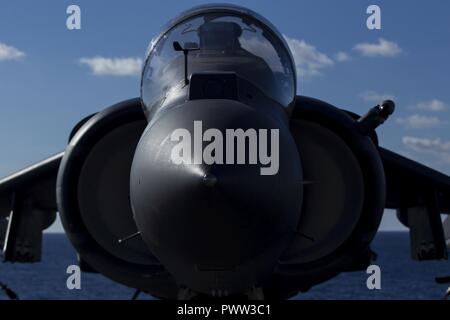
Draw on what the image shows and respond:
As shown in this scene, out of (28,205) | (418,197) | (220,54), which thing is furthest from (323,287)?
(220,54)

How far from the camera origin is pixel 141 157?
5.67 meters

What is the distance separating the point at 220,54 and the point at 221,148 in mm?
1944

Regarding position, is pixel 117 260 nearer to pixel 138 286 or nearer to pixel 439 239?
pixel 138 286

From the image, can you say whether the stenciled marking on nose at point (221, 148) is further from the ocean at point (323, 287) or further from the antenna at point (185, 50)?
the ocean at point (323, 287)

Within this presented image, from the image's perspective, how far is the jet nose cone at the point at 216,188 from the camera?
17.2 feet

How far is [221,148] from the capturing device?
5254 mm

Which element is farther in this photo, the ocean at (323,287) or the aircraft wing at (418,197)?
the ocean at (323,287)

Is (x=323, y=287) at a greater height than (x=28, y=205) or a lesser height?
greater

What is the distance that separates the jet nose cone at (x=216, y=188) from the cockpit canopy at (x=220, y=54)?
41.5 inches

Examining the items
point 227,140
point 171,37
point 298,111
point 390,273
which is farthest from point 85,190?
point 390,273

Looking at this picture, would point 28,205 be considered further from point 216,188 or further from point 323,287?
point 323,287

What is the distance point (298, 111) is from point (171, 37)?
1.40 meters

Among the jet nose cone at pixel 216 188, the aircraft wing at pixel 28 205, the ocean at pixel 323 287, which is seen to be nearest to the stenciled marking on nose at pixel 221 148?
the jet nose cone at pixel 216 188

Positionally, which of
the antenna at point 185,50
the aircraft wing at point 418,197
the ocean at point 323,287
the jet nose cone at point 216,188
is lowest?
the jet nose cone at point 216,188
